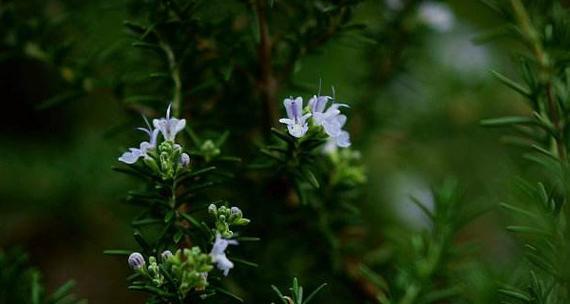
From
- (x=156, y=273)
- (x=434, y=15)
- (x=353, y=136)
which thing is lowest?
(x=156, y=273)

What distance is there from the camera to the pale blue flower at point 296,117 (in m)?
0.86

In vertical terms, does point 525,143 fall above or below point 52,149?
below

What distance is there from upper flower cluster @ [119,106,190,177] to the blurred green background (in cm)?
48

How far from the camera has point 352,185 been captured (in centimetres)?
110

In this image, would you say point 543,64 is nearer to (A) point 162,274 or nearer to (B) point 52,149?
(A) point 162,274

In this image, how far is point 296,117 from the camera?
0.87 metres

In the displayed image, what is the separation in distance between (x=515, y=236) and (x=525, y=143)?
1.06 ft

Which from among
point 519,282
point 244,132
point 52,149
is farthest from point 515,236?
point 52,149

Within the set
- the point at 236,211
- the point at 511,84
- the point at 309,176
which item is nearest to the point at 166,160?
the point at 236,211

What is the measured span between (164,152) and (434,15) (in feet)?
2.42

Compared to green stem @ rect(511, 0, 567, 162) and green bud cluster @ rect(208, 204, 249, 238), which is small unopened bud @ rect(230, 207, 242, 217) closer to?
green bud cluster @ rect(208, 204, 249, 238)

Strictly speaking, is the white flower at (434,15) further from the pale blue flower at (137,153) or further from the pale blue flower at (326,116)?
the pale blue flower at (137,153)

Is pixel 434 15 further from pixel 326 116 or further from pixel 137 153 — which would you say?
pixel 137 153

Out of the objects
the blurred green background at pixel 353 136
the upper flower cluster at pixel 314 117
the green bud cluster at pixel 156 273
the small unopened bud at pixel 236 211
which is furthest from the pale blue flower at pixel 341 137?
the blurred green background at pixel 353 136
